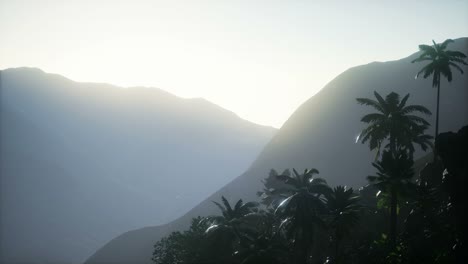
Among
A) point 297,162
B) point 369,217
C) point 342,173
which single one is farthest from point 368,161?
point 369,217

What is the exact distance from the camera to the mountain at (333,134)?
376 ft

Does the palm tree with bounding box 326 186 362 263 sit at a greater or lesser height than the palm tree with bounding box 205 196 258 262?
lesser

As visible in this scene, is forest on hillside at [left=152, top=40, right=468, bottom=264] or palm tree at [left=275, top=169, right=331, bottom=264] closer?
forest on hillside at [left=152, top=40, right=468, bottom=264]

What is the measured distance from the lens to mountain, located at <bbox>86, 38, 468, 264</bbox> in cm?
11455

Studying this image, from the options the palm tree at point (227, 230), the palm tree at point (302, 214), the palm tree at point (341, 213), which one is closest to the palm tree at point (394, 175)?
the palm tree at point (341, 213)

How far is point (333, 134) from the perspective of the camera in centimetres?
12600

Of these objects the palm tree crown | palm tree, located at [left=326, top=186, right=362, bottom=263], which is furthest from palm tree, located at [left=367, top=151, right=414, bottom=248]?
the palm tree crown

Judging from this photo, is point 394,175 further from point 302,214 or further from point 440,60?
point 440,60

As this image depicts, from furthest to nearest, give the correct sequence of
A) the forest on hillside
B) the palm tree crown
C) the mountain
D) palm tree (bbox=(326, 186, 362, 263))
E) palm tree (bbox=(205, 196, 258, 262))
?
the mountain, the palm tree crown, palm tree (bbox=(205, 196, 258, 262)), palm tree (bbox=(326, 186, 362, 263)), the forest on hillside

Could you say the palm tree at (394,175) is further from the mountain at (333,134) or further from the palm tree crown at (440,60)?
the mountain at (333,134)

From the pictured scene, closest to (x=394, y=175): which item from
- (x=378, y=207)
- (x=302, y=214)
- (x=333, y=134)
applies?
(x=378, y=207)

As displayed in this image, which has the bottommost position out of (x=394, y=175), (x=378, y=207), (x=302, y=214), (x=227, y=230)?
(x=378, y=207)

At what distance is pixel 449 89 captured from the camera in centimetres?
12131

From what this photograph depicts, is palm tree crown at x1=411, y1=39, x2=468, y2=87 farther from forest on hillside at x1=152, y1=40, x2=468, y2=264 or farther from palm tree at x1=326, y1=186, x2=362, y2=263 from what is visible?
palm tree at x1=326, y1=186, x2=362, y2=263
